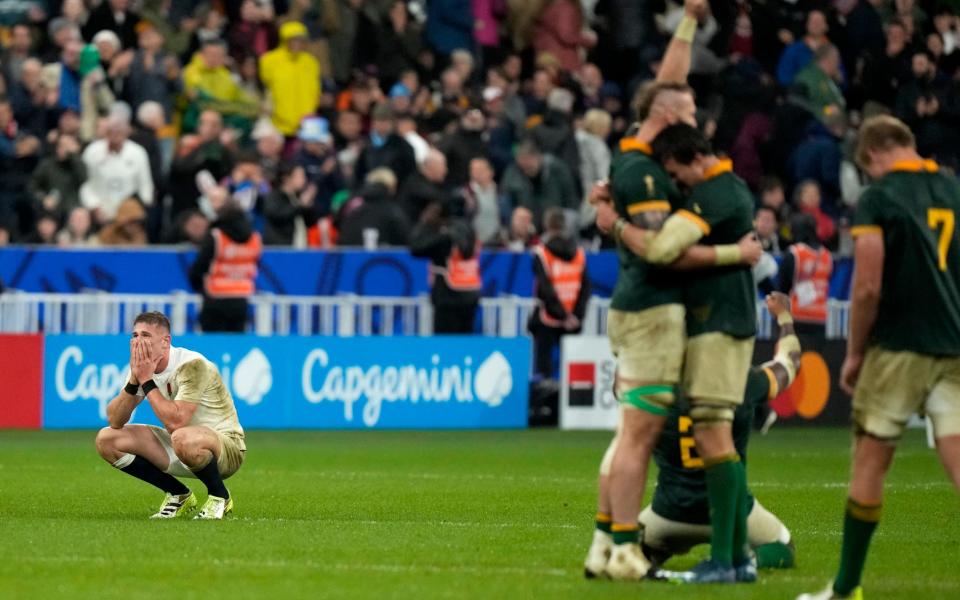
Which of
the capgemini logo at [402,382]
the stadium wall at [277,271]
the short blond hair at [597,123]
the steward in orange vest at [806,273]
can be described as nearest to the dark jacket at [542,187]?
the short blond hair at [597,123]

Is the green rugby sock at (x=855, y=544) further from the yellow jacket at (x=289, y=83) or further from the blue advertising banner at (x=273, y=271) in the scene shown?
the yellow jacket at (x=289, y=83)

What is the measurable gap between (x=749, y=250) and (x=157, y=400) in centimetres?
420

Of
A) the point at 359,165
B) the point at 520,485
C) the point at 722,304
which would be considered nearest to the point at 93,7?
the point at 359,165

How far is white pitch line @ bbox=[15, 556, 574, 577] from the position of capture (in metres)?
10.0

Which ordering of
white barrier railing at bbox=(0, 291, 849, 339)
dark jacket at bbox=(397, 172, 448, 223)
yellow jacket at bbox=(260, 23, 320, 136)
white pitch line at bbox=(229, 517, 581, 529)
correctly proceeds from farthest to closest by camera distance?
yellow jacket at bbox=(260, 23, 320, 136) → dark jacket at bbox=(397, 172, 448, 223) → white barrier railing at bbox=(0, 291, 849, 339) → white pitch line at bbox=(229, 517, 581, 529)

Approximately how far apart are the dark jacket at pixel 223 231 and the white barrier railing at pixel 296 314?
19.4 inches

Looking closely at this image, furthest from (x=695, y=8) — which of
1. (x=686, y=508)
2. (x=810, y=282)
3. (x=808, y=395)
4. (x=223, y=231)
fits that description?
(x=808, y=395)

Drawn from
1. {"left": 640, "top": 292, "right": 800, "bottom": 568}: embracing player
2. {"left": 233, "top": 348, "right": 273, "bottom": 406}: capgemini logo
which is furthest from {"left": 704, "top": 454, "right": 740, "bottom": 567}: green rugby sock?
{"left": 233, "top": 348, "right": 273, "bottom": 406}: capgemini logo

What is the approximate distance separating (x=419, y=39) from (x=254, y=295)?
21.2ft

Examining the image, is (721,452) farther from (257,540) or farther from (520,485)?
(520,485)

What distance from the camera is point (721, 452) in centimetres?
959

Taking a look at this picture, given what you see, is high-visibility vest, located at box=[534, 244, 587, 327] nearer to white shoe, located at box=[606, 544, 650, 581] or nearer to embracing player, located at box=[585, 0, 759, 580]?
embracing player, located at box=[585, 0, 759, 580]

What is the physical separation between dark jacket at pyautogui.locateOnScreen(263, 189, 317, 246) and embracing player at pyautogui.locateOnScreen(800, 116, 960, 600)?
14.9 m

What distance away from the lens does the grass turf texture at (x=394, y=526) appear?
9492 mm
